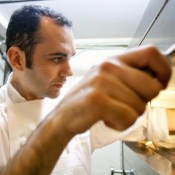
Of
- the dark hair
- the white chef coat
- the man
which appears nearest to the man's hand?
the man

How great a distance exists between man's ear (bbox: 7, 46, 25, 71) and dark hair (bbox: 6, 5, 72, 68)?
18 millimetres

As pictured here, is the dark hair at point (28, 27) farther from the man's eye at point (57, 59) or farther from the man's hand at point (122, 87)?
the man's hand at point (122, 87)

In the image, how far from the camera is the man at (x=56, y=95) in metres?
0.30

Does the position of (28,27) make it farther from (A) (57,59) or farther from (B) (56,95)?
(B) (56,95)

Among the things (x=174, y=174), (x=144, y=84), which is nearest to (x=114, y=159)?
(x=174, y=174)

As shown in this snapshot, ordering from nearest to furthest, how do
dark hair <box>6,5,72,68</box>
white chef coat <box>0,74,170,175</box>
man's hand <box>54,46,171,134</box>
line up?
man's hand <box>54,46,171,134</box>, white chef coat <box>0,74,170,175</box>, dark hair <box>6,5,72,68</box>

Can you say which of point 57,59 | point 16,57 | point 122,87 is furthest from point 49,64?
point 122,87

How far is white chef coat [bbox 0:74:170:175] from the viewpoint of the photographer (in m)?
0.87

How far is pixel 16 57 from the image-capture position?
3.38ft

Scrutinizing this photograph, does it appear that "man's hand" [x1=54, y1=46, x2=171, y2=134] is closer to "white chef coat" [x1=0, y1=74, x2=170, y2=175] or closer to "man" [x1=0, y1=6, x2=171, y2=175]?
"man" [x1=0, y1=6, x2=171, y2=175]

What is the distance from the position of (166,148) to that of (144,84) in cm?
97

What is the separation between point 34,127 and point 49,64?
248mm

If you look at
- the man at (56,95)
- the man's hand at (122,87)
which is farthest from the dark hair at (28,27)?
the man's hand at (122,87)

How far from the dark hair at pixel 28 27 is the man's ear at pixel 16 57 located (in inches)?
0.7
